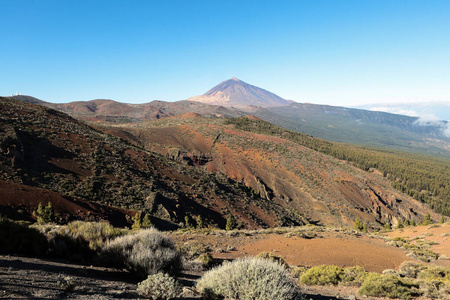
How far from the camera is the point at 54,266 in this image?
595 cm

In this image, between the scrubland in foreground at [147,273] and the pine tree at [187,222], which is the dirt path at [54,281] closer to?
the scrubland in foreground at [147,273]

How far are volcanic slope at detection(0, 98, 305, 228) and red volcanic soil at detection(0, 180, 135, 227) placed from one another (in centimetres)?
15

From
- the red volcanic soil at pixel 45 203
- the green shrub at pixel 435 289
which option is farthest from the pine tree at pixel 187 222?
the green shrub at pixel 435 289

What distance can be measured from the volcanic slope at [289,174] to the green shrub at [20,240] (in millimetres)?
47409

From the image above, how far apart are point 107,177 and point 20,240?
2448 centimetres

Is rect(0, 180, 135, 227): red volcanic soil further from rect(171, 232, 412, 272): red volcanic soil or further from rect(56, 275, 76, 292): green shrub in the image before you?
rect(56, 275, 76, 292): green shrub

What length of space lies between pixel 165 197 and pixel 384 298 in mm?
25994

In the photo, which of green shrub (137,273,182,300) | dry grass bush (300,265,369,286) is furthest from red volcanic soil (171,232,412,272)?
green shrub (137,273,182,300)

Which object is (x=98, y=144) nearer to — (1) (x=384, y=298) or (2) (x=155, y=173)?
(2) (x=155, y=173)

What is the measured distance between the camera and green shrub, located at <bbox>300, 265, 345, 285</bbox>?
33.4 feet

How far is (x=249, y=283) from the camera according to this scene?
5637 mm

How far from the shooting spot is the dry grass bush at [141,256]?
6.54 metres

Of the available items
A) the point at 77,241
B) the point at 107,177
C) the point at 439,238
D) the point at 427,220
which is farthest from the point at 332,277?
the point at 427,220

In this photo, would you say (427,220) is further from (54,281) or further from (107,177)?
(54,281)
